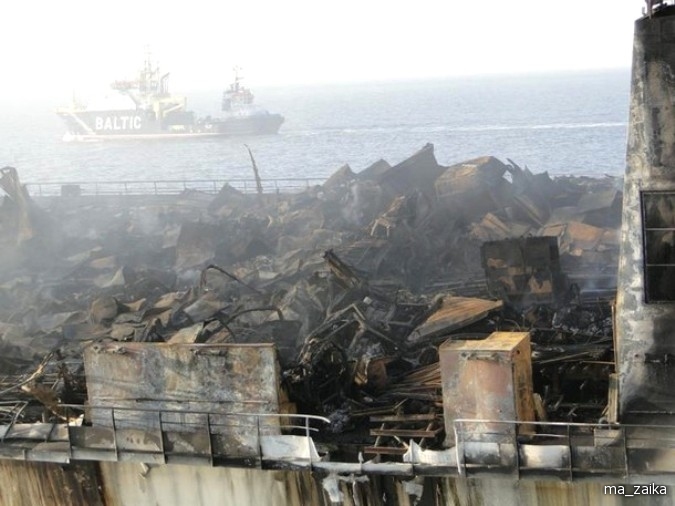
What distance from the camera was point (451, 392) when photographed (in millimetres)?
13914

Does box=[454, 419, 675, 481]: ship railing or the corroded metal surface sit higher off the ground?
box=[454, 419, 675, 481]: ship railing

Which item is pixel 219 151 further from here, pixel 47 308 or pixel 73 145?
pixel 47 308

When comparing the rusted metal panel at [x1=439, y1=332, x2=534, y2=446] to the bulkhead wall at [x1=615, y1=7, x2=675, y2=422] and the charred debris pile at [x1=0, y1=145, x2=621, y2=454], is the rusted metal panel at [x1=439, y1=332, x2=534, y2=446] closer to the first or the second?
the charred debris pile at [x1=0, y1=145, x2=621, y2=454]

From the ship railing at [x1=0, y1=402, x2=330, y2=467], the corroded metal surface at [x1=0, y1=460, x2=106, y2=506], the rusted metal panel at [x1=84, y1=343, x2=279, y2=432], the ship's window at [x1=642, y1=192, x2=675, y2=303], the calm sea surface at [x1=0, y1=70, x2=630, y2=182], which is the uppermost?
the ship's window at [x1=642, y1=192, x2=675, y2=303]

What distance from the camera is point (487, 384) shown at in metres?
13.7

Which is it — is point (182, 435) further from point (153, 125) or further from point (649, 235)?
point (153, 125)

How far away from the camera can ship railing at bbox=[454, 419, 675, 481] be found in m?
13.0

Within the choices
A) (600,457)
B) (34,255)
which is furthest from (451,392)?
(34,255)

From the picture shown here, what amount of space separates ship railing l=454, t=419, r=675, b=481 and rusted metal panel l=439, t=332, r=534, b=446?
0.07m

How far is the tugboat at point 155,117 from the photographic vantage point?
120 meters

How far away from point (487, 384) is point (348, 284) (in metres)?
7.45

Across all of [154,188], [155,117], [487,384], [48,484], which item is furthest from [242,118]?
[487,384]

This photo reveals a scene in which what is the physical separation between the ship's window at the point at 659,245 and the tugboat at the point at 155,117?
353 feet

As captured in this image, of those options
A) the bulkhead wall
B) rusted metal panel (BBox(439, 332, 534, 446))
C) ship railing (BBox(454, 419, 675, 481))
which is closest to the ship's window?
the bulkhead wall
